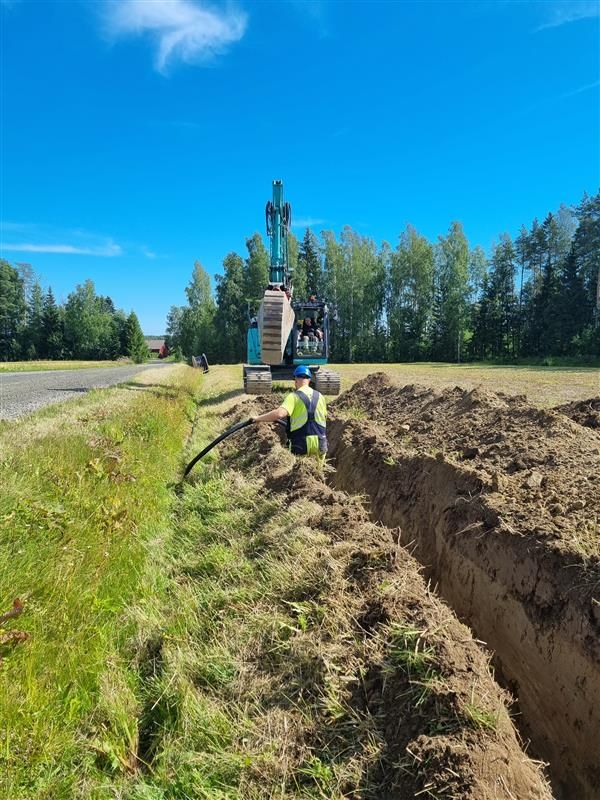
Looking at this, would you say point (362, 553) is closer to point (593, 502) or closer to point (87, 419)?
point (593, 502)

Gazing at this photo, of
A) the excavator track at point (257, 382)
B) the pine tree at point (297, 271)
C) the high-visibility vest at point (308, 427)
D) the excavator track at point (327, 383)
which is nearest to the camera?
the high-visibility vest at point (308, 427)

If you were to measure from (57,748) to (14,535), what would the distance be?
1973 mm

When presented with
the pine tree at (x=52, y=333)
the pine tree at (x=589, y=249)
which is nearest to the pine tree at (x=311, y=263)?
the pine tree at (x=589, y=249)

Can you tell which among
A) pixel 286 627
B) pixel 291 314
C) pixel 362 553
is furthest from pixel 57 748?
pixel 291 314

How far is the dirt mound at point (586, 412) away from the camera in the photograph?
6.26m

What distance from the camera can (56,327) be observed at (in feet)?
238

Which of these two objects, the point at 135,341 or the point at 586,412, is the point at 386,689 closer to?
the point at 586,412

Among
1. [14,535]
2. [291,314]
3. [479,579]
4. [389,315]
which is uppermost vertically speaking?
[389,315]

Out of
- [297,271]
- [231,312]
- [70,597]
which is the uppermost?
[297,271]

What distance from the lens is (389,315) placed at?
5788 centimetres

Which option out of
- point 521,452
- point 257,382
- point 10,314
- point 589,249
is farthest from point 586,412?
point 10,314

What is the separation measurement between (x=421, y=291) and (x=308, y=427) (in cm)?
5230

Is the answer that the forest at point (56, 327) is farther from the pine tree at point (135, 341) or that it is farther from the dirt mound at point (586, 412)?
the dirt mound at point (586, 412)

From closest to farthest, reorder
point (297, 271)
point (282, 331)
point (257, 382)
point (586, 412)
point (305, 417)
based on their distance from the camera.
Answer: point (305, 417) → point (586, 412) → point (282, 331) → point (257, 382) → point (297, 271)
